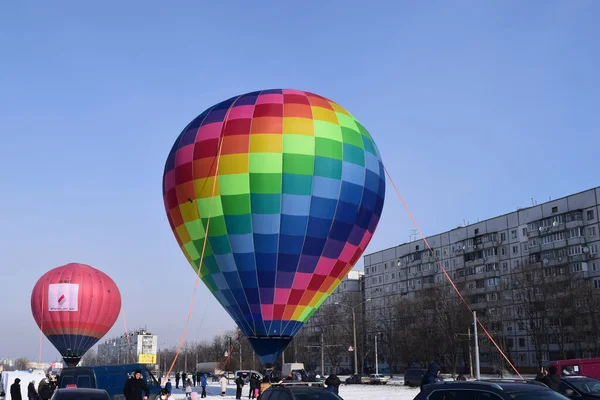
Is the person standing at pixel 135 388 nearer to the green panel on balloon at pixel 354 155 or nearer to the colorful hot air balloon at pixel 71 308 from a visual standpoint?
the green panel on balloon at pixel 354 155

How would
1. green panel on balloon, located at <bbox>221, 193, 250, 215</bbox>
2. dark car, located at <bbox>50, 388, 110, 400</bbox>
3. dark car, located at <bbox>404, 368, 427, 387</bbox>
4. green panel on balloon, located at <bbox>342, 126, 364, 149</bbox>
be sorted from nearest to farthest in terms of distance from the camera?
dark car, located at <bbox>50, 388, 110, 400</bbox> → green panel on balloon, located at <bbox>221, 193, 250, 215</bbox> → green panel on balloon, located at <bbox>342, 126, 364, 149</bbox> → dark car, located at <bbox>404, 368, 427, 387</bbox>

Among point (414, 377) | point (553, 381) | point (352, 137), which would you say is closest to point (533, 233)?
point (414, 377)

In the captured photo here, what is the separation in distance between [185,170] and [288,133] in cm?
553

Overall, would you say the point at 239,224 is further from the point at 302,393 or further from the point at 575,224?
the point at 575,224

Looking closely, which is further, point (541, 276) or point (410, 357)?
point (410, 357)

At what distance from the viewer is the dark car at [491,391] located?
9906 mm

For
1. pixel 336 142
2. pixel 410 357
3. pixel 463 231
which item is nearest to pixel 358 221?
pixel 336 142

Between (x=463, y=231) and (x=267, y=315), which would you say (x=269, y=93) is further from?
(x=463, y=231)

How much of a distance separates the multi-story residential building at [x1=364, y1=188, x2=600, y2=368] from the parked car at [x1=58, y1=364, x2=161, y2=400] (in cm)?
4381

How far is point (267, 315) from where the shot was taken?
30859 millimetres

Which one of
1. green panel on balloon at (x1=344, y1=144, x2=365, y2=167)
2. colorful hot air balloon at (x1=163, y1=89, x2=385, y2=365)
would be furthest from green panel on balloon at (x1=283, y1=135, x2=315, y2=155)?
green panel on balloon at (x1=344, y1=144, x2=365, y2=167)

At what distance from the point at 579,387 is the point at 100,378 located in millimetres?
18369

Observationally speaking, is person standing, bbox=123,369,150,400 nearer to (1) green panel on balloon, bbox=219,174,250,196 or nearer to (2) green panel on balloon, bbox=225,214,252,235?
(2) green panel on balloon, bbox=225,214,252,235

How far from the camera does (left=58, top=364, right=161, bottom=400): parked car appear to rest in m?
26.3
